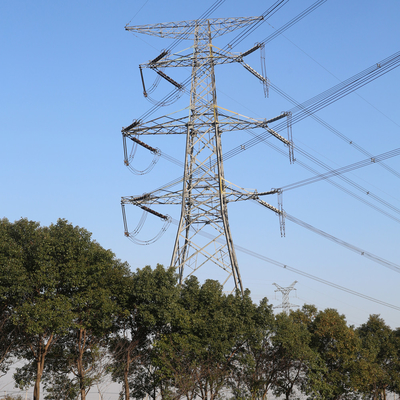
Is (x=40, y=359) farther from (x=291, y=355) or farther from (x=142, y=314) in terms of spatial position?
(x=291, y=355)

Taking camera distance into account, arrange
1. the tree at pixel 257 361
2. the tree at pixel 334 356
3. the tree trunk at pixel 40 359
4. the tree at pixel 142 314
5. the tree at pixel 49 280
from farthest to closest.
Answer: the tree at pixel 334 356, the tree at pixel 257 361, the tree at pixel 142 314, the tree trunk at pixel 40 359, the tree at pixel 49 280

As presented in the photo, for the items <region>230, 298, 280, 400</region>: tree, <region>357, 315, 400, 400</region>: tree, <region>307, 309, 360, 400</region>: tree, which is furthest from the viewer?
<region>357, 315, 400, 400</region>: tree

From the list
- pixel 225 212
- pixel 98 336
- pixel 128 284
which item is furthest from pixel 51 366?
pixel 225 212

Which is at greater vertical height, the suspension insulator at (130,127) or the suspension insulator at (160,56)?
the suspension insulator at (160,56)

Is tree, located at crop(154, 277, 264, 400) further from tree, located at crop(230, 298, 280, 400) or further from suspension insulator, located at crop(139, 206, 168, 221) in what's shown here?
suspension insulator, located at crop(139, 206, 168, 221)

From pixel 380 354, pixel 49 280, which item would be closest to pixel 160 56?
pixel 49 280

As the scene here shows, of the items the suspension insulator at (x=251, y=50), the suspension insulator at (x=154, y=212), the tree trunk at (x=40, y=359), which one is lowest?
the tree trunk at (x=40, y=359)

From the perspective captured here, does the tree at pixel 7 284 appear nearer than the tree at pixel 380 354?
Yes

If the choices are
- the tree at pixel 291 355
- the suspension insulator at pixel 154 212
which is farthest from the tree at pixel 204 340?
the suspension insulator at pixel 154 212

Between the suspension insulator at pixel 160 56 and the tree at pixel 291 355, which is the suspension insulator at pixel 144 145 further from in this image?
the tree at pixel 291 355

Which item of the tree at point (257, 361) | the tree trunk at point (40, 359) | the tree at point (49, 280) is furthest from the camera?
the tree at point (257, 361)

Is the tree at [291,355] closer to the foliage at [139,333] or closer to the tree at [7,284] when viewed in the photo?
the foliage at [139,333]

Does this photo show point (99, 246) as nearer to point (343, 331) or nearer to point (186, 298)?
point (186, 298)

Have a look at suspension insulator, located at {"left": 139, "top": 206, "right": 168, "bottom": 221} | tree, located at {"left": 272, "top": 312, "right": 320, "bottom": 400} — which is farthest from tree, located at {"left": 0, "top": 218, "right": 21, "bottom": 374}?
tree, located at {"left": 272, "top": 312, "right": 320, "bottom": 400}
